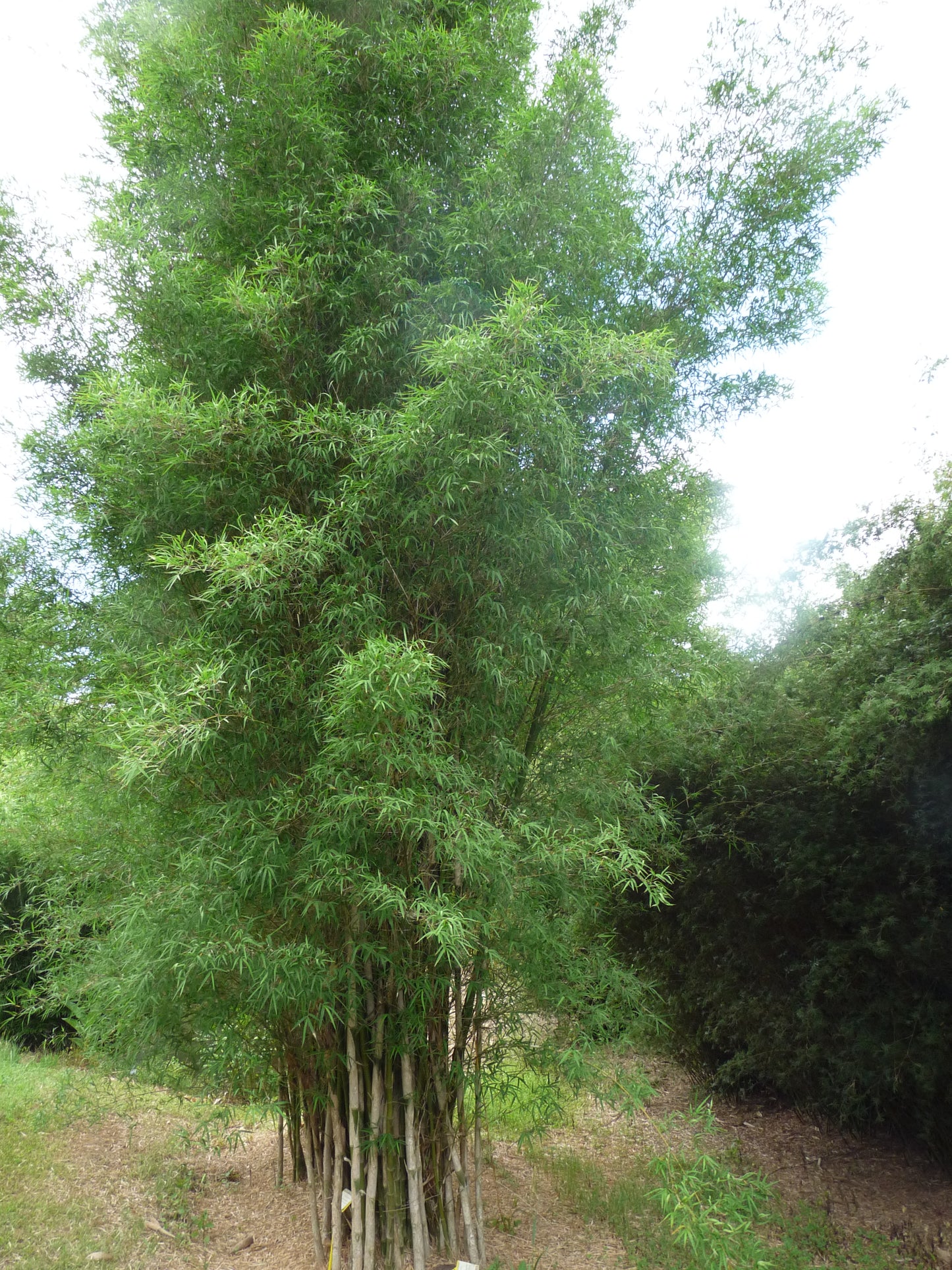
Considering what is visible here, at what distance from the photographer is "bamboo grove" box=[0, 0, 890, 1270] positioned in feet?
9.38

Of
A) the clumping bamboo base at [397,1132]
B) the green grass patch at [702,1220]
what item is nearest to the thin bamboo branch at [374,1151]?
the clumping bamboo base at [397,1132]

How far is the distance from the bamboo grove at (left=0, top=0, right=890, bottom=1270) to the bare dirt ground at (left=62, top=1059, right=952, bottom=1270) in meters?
0.70

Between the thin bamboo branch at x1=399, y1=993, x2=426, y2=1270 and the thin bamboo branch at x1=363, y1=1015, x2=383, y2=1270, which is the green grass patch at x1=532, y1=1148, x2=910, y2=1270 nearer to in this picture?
the thin bamboo branch at x1=399, y1=993, x2=426, y2=1270

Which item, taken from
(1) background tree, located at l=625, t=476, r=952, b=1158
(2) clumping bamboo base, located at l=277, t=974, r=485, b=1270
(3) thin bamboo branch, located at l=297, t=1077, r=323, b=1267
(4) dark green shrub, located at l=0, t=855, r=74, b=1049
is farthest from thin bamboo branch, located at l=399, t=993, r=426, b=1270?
(4) dark green shrub, located at l=0, t=855, r=74, b=1049

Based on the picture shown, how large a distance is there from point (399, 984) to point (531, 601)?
59.6 inches

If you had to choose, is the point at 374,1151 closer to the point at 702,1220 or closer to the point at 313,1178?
the point at 313,1178

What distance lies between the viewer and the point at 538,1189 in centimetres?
460

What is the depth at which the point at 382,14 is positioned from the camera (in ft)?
11.6

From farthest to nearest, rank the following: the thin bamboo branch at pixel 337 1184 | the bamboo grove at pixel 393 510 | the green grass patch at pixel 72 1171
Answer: the green grass patch at pixel 72 1171 < the thin bamboo branch at pixel 337 1184 < the bamboo grove at pixel 393 510

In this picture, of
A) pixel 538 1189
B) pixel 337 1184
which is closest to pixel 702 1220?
pixel 337 1184

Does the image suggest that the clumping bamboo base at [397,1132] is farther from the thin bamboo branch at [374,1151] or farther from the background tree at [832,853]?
the background tree at [832,853]

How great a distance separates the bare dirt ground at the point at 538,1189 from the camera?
3.98 m

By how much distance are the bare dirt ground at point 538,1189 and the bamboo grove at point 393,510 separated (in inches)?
27.7

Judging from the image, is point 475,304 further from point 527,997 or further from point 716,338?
point 527,997
